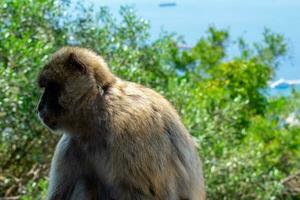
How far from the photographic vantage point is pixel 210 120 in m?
7.74

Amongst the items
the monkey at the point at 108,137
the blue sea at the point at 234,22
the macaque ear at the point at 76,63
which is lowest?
the blue sea at the point at 234,22

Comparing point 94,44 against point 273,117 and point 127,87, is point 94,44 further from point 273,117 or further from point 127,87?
point 273,117

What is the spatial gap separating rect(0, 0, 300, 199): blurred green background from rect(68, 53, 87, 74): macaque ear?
1.51 meters

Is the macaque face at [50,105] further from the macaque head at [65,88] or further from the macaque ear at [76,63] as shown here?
the macaque ear at [76,63]

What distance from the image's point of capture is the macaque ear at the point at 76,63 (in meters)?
4.07

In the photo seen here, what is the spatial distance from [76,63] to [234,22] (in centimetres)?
1922

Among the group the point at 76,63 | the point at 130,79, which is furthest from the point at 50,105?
the point at 130,79

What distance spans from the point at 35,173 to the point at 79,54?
3330 millimetres

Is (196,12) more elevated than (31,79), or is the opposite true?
(31,79)

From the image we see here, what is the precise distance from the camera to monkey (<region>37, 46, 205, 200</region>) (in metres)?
3.99

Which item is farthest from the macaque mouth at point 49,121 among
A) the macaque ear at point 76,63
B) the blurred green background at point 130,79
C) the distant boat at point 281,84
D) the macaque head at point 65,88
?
the distant boat at point 281,84

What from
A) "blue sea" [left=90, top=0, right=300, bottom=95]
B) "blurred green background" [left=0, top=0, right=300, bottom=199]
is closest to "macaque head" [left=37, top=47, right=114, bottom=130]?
"blurred green background" [left=0, top=0, right=300, bottom=199]

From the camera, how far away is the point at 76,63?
4.08 m

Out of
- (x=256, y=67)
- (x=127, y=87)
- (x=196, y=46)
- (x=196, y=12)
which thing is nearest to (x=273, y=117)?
(x=256, y=67)
